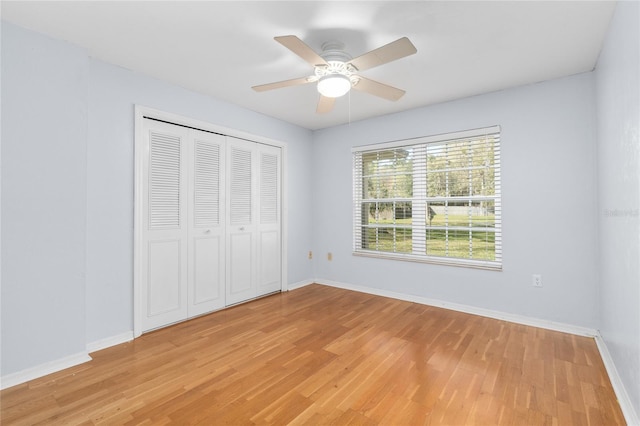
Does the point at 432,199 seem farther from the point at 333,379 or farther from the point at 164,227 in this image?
the point at 164,227

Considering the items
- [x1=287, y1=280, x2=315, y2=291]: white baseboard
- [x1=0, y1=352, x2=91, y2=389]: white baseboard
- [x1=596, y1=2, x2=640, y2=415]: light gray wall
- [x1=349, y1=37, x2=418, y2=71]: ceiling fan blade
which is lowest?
[x1=0, y1=352, x2=91, y2=389]: white baseboard

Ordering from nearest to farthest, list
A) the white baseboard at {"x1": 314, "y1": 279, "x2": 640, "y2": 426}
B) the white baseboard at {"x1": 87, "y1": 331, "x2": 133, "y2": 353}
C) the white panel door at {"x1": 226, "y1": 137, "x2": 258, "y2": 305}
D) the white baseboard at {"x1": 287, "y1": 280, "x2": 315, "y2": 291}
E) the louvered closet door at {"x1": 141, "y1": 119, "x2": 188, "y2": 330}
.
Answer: the white baseboard at {"x1": 314, "y1": 279, "x2": 640, "y2": 426}, the white baseboard at {"x1": 87, "y1": 331, "x2": 133, "y2": 353}, the louvered closet door at {"x1": 141, "y1": 119, "x2": 188, "y2": 330}, the white panel door at {"x1": 226, "y1": 137, "x2": 258, "y2": 305}, the white baseboard at {"x1": 287, "y1": 280, "x2": 315, "y2": 291}

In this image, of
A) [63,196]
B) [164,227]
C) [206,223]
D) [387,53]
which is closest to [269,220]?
[206,223]

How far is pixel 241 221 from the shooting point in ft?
13.0

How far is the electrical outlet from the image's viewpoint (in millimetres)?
3083

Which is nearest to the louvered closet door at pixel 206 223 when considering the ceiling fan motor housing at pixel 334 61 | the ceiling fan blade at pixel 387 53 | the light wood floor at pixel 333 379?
the light wood floor at pixel 333 379

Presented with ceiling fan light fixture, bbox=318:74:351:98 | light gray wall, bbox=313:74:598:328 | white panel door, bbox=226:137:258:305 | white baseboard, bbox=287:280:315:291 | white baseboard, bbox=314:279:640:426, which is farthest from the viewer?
white baseboard, bbox=287:280:315:291

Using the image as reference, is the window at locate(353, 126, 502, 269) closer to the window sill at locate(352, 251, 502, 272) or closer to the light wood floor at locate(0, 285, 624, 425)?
the window sill at locate(352, 251, 502, 272)

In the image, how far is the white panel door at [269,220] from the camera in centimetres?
420

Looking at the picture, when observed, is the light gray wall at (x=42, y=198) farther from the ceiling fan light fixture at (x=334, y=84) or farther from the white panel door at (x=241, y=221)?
the ceiling fan light fixture at (x=334, y=84)

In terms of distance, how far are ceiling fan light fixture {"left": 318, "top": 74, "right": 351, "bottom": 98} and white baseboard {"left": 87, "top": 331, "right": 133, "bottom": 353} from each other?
2855mm

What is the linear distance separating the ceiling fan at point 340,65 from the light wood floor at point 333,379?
85.3 inches

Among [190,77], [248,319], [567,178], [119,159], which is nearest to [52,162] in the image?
[119,159]

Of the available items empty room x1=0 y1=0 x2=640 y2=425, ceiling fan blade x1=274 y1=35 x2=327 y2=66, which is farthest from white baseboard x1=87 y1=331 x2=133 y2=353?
ceiling fan blade x1=274 y1=35 x2=327 y2=66
